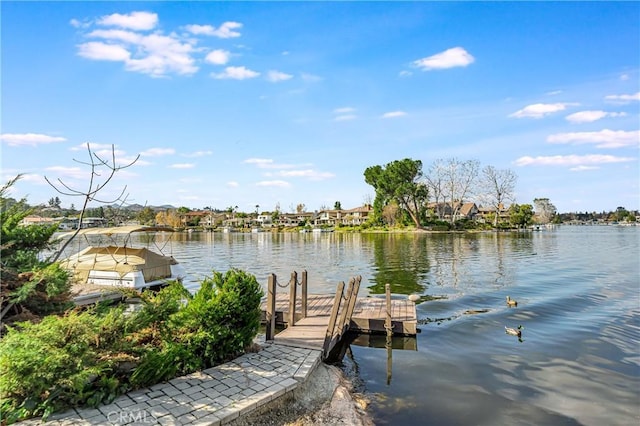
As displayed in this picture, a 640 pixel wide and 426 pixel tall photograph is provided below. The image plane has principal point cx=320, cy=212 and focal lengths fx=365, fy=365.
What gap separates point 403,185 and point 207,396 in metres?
70.2

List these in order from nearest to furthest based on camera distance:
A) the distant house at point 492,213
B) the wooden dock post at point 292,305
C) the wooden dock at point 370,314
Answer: the wooden dock post at point 292,305 < the wooden dock at point 370,314 < the distant house at point 492,213

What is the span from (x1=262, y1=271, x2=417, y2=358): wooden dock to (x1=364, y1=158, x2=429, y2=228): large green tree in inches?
2458

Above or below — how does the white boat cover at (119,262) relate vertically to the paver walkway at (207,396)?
above

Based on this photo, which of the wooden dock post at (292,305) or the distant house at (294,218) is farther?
the distant house at (294,218)

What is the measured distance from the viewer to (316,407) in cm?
570

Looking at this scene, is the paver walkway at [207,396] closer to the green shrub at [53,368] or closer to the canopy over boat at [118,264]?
the green shrub at [53,368]

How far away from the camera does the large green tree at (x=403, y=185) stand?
7299 cm

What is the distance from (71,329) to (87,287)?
353 inches

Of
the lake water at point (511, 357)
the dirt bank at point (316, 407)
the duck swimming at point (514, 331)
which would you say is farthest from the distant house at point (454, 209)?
the dirt bank at point (316, 407)

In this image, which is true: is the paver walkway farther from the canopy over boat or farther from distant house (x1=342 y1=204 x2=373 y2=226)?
distant house (x1=342 y1=204 x2=373 y2=226)

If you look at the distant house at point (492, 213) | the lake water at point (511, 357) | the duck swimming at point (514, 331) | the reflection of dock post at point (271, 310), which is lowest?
the lake water at point (511, 357)

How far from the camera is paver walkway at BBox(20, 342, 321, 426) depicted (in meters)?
4.45

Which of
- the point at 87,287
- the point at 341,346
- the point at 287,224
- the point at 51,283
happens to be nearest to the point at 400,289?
the point at 341,346

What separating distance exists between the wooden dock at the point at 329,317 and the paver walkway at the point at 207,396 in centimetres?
130
